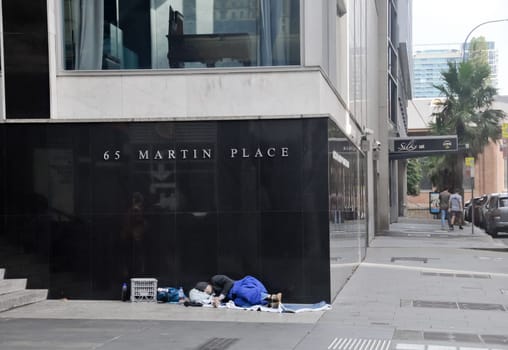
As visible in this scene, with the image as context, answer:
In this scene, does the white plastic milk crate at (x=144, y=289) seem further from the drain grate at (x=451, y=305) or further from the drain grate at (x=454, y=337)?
the drain grate at (x=454, y=337)

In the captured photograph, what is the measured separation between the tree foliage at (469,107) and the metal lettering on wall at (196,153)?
3350cm

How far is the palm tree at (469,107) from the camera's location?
146 ft

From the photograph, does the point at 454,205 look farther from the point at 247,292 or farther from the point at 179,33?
the point at 247,292

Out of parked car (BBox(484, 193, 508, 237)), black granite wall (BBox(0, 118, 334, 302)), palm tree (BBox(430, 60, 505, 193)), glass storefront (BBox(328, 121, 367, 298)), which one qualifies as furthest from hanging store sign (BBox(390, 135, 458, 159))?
black granite wall (BBox(0, 118, 334, 302))

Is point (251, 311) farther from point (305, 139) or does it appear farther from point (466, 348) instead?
point (466, 348)

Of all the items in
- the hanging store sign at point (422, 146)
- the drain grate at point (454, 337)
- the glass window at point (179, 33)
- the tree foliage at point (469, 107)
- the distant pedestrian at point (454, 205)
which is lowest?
the drain grate at point (454, 337)

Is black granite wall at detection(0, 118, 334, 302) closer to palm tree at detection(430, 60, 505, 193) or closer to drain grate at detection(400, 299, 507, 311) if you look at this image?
drain grate at detection(400, 299, 507, 311)

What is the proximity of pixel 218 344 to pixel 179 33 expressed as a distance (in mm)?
6024

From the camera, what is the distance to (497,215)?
32.1m

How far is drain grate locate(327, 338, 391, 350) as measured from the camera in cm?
905

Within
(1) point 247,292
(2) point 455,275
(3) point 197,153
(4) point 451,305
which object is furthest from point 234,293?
(2) point 455,275

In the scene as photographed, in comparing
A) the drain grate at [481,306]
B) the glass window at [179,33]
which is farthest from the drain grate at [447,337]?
the glass window at [179,33]

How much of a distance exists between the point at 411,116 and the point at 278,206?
69.5m

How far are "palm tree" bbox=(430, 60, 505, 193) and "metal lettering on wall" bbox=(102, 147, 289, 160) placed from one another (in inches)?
1337
